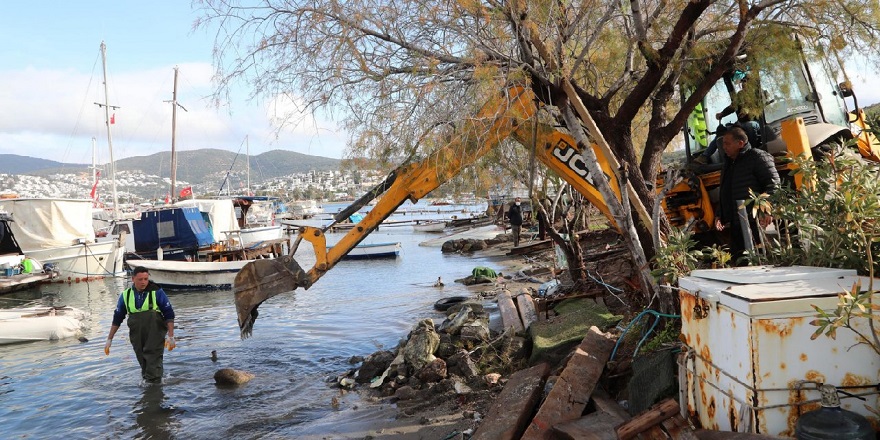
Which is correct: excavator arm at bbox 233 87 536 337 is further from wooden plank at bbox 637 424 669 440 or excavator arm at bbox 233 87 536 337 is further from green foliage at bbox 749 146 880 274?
wooden plank at bbox 637 424 669 440

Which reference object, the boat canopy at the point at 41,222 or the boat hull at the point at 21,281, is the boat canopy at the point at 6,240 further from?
the boat canopy at the point at 41,222

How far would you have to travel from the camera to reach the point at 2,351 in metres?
13.5

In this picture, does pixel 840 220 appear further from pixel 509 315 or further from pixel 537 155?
pixel 509 315

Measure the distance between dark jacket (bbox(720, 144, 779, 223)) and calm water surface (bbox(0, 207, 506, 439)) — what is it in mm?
5103

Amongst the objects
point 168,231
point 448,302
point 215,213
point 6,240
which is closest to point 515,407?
point 448,302

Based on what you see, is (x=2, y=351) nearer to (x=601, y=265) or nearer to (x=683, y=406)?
(x=601, y=265)

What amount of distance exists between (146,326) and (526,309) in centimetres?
558

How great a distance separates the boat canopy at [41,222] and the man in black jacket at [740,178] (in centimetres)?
3016

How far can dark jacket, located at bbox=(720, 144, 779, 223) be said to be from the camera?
5469 millimetres

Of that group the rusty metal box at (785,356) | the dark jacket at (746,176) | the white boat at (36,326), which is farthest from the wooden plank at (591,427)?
the white boat at (36,326)

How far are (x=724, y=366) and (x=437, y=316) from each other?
1063 centimetres

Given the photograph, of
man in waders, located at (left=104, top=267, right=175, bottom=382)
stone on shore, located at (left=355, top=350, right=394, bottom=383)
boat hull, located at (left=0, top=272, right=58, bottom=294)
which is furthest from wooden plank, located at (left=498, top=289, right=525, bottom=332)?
boat hull, located at (left=0, top=272, right=58, bottom=294)

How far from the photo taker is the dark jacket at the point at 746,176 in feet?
17.9

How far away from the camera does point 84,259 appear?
2880 centimetres
